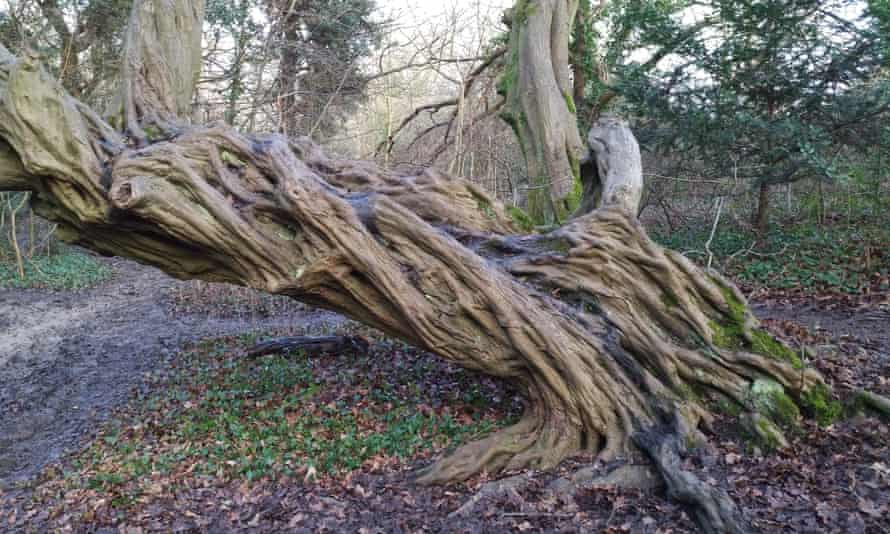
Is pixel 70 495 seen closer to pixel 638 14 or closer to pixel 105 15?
pixel 638 14

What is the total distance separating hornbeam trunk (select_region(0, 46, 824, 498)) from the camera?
16.0 ft

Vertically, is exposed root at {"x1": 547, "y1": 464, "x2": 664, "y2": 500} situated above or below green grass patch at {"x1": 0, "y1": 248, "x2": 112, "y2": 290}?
below

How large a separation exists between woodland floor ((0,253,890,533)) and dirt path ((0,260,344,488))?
0.13 feet

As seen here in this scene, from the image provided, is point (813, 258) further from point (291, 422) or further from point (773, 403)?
point (291, 422)

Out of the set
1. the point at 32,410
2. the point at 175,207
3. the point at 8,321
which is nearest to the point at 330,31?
the point at 8,321

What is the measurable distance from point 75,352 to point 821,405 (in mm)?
10673

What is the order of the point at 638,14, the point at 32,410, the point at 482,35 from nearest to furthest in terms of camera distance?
the point at 32,410 < the point at 638,14 < the point at 482,35

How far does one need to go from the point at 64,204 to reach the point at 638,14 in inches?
383

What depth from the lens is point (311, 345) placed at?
8.75 meters

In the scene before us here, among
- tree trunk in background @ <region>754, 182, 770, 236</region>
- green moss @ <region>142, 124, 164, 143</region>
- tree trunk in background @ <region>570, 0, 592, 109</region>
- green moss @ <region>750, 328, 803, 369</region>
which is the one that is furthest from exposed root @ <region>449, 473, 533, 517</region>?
tree trunk in background @ <region>570, 0, 592, 109</region>

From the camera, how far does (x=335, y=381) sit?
749 cm

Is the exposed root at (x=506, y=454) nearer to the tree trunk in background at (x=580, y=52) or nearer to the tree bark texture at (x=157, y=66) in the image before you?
the tree bark texture at (x=157, y=66)

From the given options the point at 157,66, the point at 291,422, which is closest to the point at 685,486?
the point at 291,422

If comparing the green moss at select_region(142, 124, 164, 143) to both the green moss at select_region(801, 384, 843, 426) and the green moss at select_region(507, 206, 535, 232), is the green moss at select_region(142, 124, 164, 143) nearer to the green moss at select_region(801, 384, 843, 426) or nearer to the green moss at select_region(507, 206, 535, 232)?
the green moss at select_region(507, 206, 535, 232)
